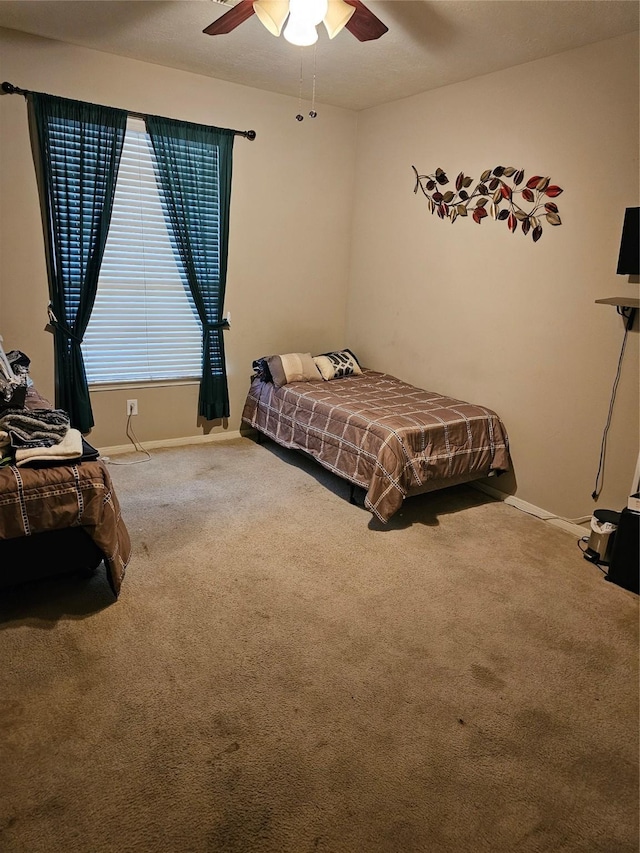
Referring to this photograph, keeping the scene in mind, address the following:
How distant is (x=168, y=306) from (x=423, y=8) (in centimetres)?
246

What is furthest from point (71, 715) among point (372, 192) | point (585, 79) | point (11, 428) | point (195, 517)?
point (372, 192)

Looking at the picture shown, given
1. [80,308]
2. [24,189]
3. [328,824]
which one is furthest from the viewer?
[80,308]

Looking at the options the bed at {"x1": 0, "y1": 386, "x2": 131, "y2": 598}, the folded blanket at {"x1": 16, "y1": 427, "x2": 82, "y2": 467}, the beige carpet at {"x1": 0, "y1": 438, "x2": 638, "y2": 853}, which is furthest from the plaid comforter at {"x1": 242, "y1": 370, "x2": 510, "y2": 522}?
the folded blanket at {"x1": 16, "y1": 427, "x2": 82, "y2": 467}

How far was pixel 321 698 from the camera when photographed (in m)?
1.93

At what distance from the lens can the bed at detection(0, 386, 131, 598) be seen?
6.97ft

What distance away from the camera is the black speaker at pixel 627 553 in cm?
261

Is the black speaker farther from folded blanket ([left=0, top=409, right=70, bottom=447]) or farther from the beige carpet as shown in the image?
folded blanket ([left=0, top=409, right=70, bottom=447])

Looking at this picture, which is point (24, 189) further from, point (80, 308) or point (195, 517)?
point (195, 517)

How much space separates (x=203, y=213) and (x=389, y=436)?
2226 millimetres

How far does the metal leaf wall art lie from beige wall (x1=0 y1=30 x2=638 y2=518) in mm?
66

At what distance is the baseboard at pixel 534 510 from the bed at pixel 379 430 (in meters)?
0.21

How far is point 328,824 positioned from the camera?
150 centimetres

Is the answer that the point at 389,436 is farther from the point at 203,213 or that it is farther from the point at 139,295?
the point at 203,213

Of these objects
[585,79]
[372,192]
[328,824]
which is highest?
[585,79]
